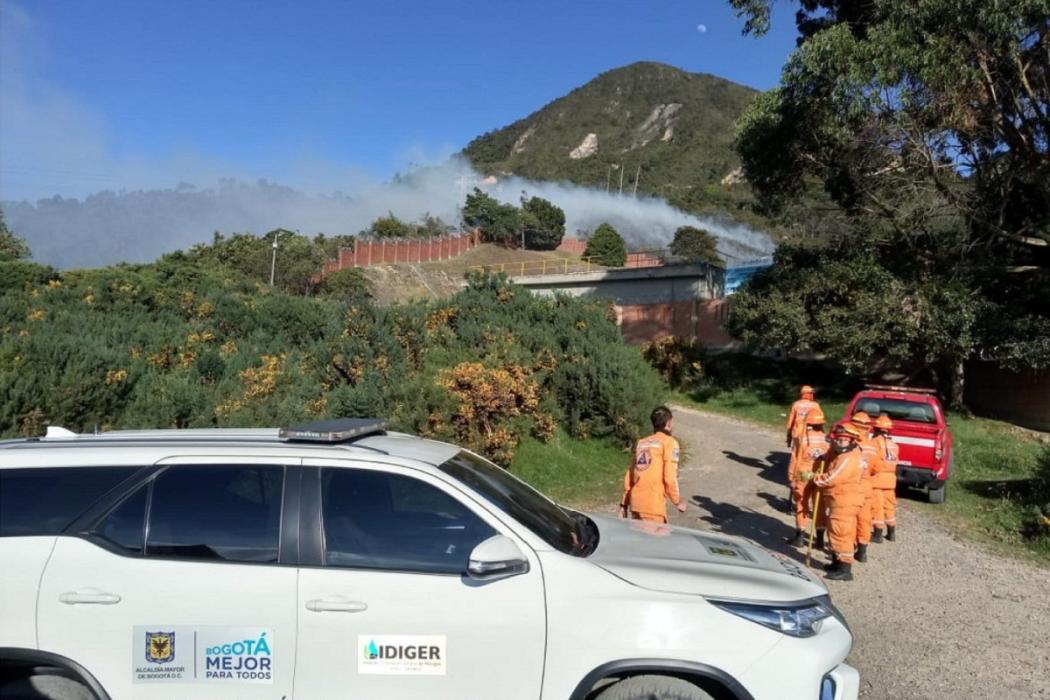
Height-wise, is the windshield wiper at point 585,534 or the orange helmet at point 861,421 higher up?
the orange helmet at point 861,421

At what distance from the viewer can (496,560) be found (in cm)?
311

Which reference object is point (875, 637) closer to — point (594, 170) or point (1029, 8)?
point (1029, 8)

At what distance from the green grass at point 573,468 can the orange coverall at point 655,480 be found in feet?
12.3

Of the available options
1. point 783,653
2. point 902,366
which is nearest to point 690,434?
point 902,366

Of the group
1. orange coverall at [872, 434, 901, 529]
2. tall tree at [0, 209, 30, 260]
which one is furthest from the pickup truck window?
tall tree at [0, 209, 30, 260]

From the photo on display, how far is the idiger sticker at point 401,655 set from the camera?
312 cm

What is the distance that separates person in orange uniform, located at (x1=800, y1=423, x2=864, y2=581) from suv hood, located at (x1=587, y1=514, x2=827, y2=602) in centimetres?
295

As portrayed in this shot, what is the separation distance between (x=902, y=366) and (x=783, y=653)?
2200 cm

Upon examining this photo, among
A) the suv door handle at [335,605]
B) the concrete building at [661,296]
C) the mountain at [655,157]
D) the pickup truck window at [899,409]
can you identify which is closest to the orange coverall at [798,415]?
the pickup truck window at [899,409]

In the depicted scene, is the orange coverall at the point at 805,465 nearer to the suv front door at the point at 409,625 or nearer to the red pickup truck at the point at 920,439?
the red pickup truck at the point at 920,439

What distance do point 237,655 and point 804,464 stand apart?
697 cm

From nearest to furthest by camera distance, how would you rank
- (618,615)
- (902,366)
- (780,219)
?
1. (618,615)
2. (902,366)
3. (780,219)

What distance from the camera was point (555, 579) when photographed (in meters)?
3.21

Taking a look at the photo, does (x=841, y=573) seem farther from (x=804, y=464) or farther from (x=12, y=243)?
(x=12, y=243)
